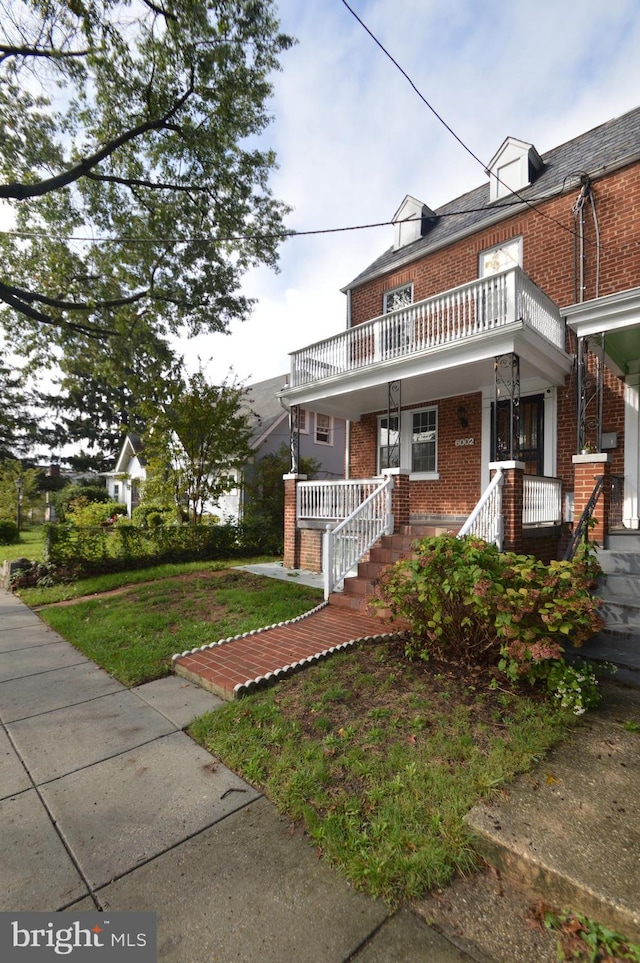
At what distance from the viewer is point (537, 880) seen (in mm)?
2006

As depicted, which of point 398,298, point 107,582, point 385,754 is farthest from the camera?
point 398,298

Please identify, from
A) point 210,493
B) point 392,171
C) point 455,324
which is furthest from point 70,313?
point 455,324

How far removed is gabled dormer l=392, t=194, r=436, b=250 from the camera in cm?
1155

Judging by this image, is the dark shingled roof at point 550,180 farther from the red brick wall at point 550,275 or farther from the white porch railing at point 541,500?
the white porch railing at point 541,500

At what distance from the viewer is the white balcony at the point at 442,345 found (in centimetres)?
705

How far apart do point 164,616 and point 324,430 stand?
48.4 feet

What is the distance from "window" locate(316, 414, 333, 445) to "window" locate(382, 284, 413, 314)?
8.91 metres

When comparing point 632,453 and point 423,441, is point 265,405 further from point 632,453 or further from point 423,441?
point 632,453

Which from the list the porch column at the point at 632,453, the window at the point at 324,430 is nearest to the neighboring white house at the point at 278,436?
the window at the point at 324,430

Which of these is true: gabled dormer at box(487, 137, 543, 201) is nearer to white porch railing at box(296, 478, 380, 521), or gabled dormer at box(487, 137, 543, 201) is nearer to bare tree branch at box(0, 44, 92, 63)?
white porch railing at box(296, 478, 380, 521)

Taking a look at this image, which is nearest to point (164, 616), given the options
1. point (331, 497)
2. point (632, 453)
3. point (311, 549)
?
point (311, 549)

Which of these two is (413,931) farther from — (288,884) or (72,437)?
(72,437)

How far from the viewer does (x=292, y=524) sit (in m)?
10.1

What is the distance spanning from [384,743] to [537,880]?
1263mm
